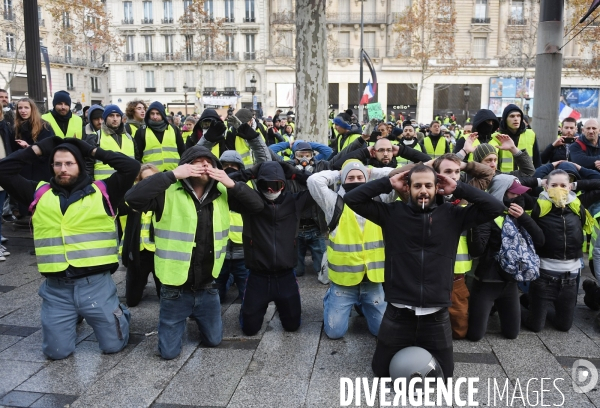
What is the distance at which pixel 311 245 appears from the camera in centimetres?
681

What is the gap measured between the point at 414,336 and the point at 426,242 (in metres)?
0.72

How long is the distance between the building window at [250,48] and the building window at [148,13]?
30.1 ft

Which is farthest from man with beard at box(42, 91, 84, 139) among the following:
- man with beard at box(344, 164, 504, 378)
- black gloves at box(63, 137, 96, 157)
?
man with beard at box(344, 164, 504, 378)

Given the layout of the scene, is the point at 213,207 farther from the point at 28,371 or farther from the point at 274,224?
the point at 28,371

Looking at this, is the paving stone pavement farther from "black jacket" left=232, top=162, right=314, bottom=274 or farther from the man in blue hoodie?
the man in blue hoodie

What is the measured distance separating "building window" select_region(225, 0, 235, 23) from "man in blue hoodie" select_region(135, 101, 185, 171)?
43.4 m

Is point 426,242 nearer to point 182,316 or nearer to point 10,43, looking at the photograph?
point 182,316

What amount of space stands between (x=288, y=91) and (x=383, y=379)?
145 feet

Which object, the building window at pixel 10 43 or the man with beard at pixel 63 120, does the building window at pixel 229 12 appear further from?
the man with beard at pixel 63 120

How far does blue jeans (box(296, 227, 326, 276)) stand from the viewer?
22.1 ft

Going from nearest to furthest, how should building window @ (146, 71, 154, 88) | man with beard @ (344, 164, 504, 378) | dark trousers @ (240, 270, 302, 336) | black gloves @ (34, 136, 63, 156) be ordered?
man with beard @ (344, 164, 504, 378)
black gloves @ (34, 136, 63, 156)
dark trousers @ (240, 270, 302, 336)
building window @ (146, 71, 154, 88)

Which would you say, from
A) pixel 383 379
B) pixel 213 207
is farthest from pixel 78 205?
pixel 383 379

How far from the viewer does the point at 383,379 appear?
3.97 meters

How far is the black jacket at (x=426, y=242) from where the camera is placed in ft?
12.8
